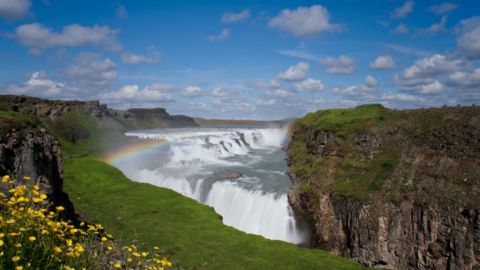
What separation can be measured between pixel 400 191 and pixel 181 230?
1810 centimetres

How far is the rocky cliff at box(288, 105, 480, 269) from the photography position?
88.6 feet

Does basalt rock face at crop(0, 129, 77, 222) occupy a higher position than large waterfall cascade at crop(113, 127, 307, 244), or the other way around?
basalt rock face at crop(0, 129, 77, 222)

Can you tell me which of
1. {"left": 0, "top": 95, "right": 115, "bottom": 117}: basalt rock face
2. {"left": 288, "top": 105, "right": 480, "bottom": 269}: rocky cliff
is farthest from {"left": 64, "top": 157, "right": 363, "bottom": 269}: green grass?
{"left": 0, "top": 95, "right": 115, "bottom": 117}: basalt rock face

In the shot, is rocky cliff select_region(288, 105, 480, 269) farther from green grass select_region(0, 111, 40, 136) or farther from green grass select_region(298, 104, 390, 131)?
green grass select_region(0, 111, 40, 136)

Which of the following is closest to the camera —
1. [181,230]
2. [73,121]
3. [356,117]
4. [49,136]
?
[49,136]

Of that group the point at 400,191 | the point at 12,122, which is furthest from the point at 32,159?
the point at 400,191

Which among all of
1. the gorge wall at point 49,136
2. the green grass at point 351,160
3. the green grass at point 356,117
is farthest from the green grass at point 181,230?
the green grass at point 356,117

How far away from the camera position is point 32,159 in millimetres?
24453

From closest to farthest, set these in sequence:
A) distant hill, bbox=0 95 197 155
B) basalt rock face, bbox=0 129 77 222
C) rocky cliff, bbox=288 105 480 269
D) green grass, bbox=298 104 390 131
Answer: basalt rock face, bbox=0 129 77 222
rocky cliff, bbox=288 105 480 269
green grass, bbox=298 104 390 131
distant hill, bbox=0 95 197 155

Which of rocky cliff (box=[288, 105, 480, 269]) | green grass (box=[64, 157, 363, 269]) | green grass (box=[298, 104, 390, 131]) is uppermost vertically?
green grass (box=[298, 104, 390, 131])

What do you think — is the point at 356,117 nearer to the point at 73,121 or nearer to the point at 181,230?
the point at 181,230

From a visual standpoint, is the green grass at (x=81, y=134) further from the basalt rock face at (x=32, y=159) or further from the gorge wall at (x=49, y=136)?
the basalt rock face at (x=32, y=159)

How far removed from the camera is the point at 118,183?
48.5 m

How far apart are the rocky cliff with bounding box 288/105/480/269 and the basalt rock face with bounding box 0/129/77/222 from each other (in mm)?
22084
